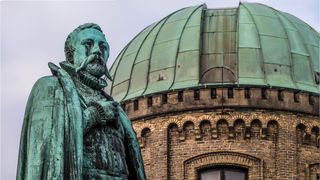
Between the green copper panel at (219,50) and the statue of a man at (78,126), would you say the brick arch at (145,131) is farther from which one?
the statue of a man at (78,126)

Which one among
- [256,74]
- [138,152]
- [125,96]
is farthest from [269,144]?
[138,152]

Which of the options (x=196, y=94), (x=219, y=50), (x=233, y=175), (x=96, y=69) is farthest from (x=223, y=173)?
(x=96, y=69)

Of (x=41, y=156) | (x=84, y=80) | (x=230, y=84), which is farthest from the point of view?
(x=230, y=84)

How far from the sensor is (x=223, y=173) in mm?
35469

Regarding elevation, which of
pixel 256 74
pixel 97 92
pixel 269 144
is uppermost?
pixel 256 74

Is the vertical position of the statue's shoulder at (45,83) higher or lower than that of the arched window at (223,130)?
lower

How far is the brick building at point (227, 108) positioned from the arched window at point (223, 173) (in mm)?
31

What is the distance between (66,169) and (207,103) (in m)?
29.8

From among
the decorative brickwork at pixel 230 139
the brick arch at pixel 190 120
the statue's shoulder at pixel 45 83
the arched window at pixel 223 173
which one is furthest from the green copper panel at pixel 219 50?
the statue's shoulder at pixel 45 83

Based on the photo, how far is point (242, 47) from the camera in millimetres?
36656

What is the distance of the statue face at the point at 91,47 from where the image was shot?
671 centimetres

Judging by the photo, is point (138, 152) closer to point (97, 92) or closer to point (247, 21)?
point (97, 92)

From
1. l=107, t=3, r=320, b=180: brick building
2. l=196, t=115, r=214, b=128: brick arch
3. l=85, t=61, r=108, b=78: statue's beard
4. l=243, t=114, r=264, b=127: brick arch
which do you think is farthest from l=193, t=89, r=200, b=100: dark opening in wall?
l=85, t=61, r=108, b=78: statue's beard

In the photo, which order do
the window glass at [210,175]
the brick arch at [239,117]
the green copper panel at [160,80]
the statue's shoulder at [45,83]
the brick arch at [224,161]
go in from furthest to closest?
the green copper panel at [160,80] < the brick arch at [239,117] < the brick arch at [224,161] < the window glass at [210,175] < the statue's shoulder at [45,83]
